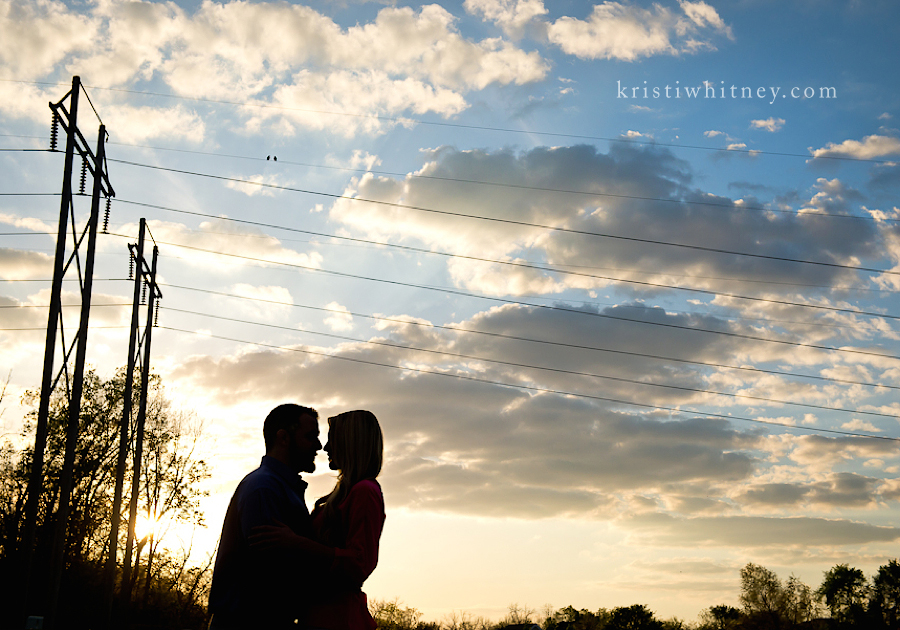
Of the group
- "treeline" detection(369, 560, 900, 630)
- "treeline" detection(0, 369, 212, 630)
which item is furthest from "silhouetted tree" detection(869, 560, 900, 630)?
"treeline" detection(0, 369, 212, 630)

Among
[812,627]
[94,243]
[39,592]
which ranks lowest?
[812,627]

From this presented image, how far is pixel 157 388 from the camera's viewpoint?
47.1 meters

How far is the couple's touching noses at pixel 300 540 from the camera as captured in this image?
4.07 m

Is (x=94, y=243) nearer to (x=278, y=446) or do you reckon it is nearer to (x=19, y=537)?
(x=278, y=446)

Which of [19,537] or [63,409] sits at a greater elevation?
[63,409]

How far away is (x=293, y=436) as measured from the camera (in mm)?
4680

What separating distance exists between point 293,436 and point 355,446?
0.42 meters

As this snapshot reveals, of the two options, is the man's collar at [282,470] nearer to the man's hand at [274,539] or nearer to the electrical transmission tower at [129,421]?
the man's hand at [274,539]

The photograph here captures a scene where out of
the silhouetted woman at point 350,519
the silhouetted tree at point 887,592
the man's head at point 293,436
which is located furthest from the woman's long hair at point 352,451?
the silhouetted tree at point 887,592

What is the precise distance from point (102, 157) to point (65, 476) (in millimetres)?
8207

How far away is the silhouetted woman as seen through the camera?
4.17 meters

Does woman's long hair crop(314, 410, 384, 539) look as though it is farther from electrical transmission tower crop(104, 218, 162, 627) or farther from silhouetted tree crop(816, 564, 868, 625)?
silhouetted tree crop(816, 564, 868, 625)

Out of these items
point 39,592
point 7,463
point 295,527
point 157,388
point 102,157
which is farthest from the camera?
point 157,388

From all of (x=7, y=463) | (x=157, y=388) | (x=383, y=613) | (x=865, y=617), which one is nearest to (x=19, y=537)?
(x=7, y=463)
